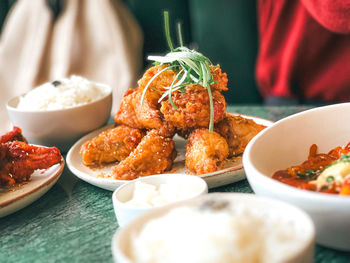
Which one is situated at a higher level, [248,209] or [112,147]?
[248,209]

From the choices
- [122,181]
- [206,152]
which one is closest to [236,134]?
[206,152]

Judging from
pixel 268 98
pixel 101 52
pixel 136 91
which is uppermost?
pixel 136 91

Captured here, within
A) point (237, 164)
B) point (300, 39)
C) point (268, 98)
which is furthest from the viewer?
point (268, 98)

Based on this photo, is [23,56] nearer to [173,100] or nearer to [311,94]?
[311,94]

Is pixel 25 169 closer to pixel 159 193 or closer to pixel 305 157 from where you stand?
pixel 159 193

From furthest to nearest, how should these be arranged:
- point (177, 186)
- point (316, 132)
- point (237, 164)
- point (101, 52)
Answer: point (101, 52)
point (237, 164)
point (316, 132)
point (177, 186)

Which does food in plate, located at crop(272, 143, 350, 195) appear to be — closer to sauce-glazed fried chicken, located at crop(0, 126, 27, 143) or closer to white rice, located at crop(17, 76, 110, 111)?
sauce-glazed fried chicken, located at crop(0, 126, 27, 143)

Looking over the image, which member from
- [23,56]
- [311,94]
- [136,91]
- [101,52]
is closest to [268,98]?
[311,94]
